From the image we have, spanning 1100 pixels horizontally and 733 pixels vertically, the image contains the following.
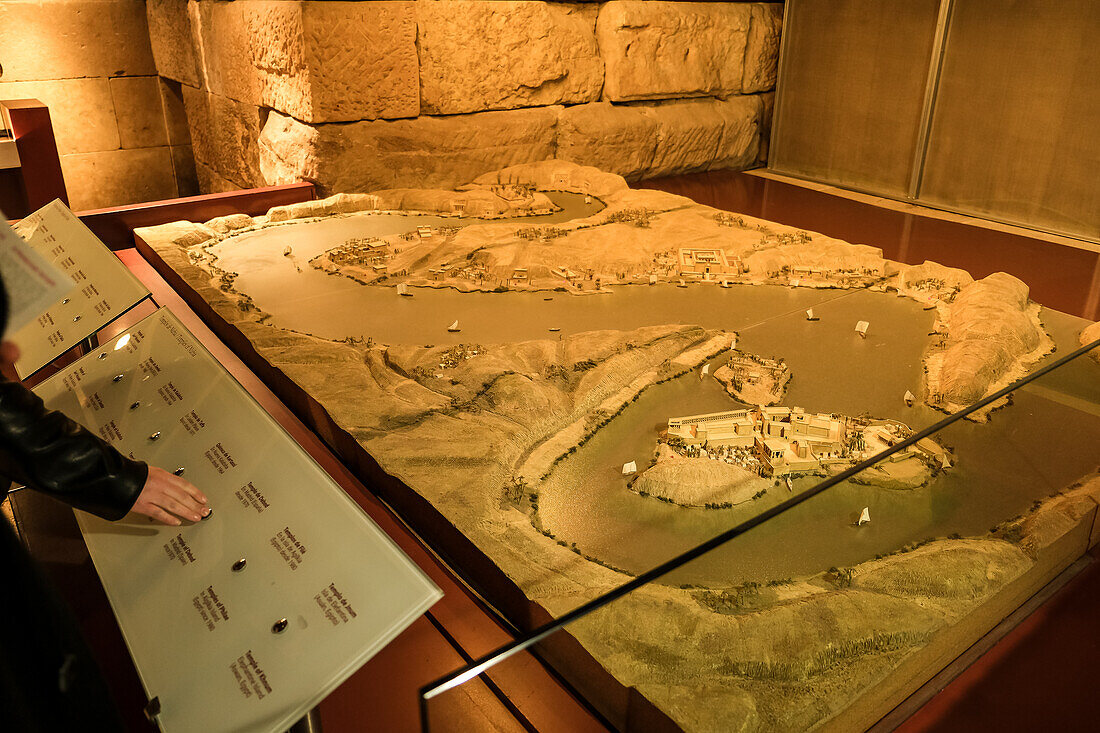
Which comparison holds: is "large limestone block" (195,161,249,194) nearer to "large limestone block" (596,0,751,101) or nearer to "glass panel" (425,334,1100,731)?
"large limestone block" (596,0,751,101)

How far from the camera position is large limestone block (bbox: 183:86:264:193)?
20.0ft

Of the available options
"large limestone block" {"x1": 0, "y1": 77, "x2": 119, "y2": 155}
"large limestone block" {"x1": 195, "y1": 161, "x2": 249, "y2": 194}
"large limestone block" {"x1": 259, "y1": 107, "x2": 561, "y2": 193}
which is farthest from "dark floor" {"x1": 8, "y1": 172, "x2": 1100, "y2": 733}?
"large limestone block" {"x1": 0, "y1": 77, "x2": 119, "y2": 155}

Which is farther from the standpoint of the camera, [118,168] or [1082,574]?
[118,168]

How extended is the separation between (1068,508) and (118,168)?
7723 millimetres

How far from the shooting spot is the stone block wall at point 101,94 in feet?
21.9

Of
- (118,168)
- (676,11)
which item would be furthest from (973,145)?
(118,168)

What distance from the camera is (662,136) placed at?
21.5 ft

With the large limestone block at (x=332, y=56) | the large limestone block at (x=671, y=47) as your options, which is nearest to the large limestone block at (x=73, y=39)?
the large limestone block at (x=332, y=56)

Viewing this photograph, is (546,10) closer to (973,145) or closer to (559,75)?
(559,75)

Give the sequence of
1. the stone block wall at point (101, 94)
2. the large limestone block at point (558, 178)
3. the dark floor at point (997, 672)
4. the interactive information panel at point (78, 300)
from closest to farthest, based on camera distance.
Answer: the dark floor at point (997, 672)
the interactive information panel at point (78, 300)
the large limestone block at point (558, 178)
the stone block wall at point (101, 94)

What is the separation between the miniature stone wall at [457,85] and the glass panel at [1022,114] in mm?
1753

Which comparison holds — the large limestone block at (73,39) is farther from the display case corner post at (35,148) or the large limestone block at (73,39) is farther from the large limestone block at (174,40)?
the display case corner post at (35,148)

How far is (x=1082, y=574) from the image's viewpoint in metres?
2.02

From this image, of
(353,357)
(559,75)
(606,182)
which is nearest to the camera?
(353,357)
